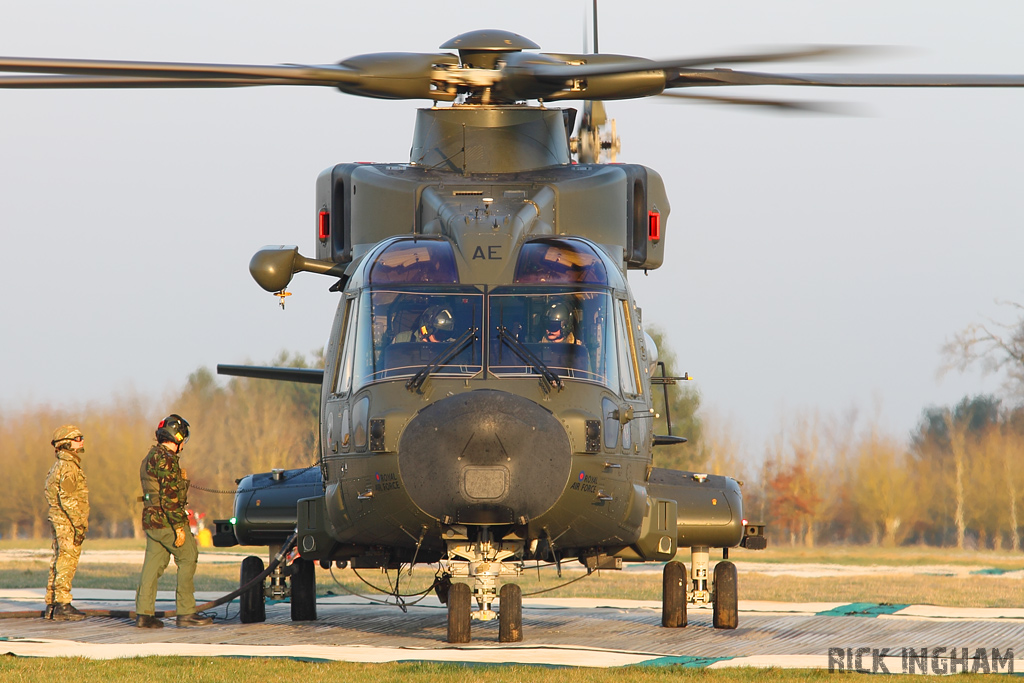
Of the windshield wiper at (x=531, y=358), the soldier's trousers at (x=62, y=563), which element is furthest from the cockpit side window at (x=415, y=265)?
the soldier's trousers at (x=62, y=563)

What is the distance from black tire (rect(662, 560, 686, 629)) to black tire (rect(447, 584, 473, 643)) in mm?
2952

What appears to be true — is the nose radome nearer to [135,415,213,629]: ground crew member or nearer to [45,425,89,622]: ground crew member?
[135,415,213,629]: ground crew member

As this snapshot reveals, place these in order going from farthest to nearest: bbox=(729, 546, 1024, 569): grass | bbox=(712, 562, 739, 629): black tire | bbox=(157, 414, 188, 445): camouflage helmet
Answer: bbox=(729, 546, 1024, 569): grass, bbox=(712, 562, 739, 629): black tire, bbox=(157, 414, 188, 445): camouflage helmet

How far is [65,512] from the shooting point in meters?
12.2

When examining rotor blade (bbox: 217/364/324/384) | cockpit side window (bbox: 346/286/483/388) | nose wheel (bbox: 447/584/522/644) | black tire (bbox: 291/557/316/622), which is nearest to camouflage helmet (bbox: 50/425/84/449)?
rotor blade (bbox: 217/364/324/384)

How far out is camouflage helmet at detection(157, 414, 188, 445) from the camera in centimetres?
1170

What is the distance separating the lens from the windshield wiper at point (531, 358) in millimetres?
9078

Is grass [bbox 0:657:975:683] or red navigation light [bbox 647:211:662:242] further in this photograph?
red navigation light [bbox 647:211:662:242]

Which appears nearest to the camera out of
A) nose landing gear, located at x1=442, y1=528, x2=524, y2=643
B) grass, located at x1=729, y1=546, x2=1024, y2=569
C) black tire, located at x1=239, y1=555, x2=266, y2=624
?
nose landing gear, located at x1=442, y1=528, x2=524, y2=643

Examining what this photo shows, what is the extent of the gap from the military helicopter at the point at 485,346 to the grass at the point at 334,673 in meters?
1.08

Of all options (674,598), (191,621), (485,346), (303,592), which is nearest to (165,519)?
(191,621)

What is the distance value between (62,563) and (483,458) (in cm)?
554

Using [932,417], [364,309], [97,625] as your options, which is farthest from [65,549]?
[932,417]

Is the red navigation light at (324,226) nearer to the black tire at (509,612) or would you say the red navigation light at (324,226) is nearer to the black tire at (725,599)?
the black tire at (509,612)
